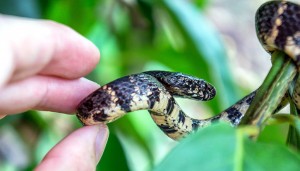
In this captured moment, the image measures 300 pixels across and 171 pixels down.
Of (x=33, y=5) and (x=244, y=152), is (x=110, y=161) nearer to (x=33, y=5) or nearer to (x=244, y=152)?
(x=33, y=5)

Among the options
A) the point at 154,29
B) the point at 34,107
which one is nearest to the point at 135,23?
the point at 154,29

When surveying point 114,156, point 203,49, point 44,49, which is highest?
point 44,49

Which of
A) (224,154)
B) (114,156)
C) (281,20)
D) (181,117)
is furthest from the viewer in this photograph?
(114,156)

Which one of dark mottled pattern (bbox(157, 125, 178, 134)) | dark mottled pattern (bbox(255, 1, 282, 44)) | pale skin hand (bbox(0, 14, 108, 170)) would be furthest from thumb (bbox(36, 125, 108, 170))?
dark mottled pattern (bbox(255, 1, 282, 44))

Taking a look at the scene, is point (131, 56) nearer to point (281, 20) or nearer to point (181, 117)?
point (181, 117)

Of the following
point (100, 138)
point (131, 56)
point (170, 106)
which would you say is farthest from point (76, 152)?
point (131, 56)

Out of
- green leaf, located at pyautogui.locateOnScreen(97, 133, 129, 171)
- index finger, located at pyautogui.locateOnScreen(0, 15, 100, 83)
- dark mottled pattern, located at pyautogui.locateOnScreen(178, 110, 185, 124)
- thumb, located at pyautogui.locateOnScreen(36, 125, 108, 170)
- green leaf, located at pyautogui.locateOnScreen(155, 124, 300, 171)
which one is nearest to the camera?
green leaf, located at pyautogui.locateOnScreen(155, 124, 300, 171)

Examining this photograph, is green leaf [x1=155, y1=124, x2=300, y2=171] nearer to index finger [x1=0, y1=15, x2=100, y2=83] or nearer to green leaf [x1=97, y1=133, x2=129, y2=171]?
index finger [x1=0, y1=15, x2=100, y2=83]
